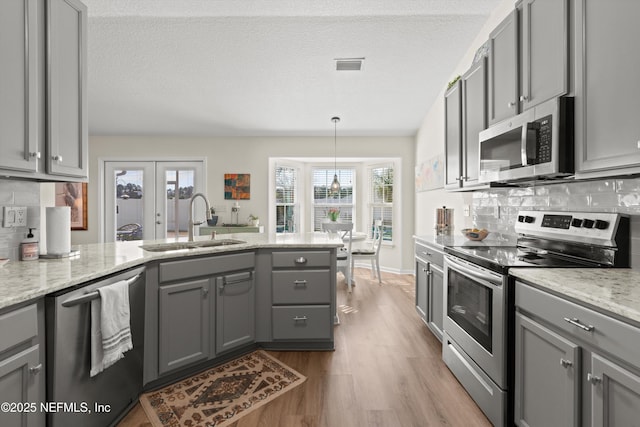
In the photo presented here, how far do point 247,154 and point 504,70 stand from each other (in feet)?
14.6

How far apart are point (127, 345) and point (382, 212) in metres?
5.08

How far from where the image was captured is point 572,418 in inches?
46.4

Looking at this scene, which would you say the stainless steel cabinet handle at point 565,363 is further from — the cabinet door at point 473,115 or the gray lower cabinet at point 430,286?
the cabinet door at point 473,115

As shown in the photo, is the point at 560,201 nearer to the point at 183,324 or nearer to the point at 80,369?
the point at 183,324

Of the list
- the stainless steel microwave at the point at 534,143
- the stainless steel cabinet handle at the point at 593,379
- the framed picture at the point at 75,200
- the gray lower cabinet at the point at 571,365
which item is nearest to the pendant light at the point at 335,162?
the stainless steel microwave at the point at 534,143

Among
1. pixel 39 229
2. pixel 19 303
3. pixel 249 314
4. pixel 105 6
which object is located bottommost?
pixel 249 314

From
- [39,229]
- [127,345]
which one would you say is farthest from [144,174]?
[127,345]

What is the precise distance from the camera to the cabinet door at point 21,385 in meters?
1.07

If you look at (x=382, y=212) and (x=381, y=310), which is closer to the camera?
(x=381, y=310)

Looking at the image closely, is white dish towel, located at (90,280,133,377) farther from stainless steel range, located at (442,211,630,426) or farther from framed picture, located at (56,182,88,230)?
framed picture, located at (56,182,88,230)

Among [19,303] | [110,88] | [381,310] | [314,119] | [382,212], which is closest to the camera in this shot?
[19,303]

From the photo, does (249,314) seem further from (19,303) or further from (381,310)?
(381,310)

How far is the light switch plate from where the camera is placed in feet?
5.76

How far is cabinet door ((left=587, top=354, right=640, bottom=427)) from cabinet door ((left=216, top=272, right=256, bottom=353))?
203cm
